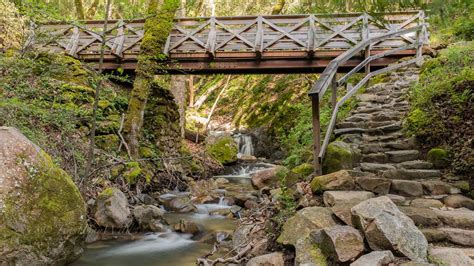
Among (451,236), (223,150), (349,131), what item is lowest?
(451,236)

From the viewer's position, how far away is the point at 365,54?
9.96 meters

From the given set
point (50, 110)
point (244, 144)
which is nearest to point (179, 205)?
point (50, 110)

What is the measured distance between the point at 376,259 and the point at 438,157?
2.32 meters

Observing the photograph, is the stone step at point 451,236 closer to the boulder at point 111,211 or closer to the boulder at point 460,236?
the boulder at point 460,236

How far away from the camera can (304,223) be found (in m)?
3.30

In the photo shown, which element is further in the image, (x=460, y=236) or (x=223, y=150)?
(x=223, y=150)

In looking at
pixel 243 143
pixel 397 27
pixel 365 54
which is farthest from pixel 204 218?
pixel 243 143

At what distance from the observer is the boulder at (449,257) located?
249cm

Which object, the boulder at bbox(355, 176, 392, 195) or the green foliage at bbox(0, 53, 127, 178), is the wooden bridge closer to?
the green foliage at bbox(0, 53, 127, 178)

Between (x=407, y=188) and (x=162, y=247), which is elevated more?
(x=407, y=188)

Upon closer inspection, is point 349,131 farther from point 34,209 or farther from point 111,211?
point 34,209

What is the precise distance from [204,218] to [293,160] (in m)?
2.72

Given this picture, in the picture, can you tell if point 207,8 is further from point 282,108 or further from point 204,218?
point 204,218

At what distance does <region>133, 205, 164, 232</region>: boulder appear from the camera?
613 cm
